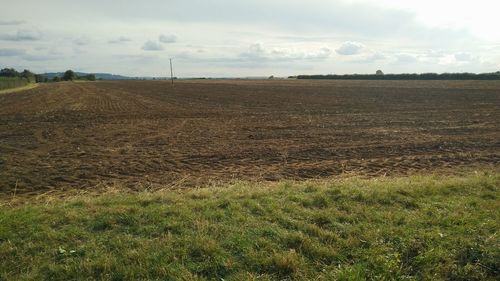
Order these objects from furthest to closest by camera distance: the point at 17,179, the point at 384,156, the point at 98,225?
the point at 384,156
the point at 17,179
the point at 98,225

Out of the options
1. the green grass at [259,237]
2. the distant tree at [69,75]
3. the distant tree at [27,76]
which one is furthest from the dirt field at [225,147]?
the distant tree at [69,75]


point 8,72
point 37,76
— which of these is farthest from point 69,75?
point 8,72

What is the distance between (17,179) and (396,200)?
770 cm

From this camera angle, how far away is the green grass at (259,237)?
→ 419 cm

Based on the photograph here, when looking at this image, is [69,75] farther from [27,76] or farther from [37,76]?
[27,76]

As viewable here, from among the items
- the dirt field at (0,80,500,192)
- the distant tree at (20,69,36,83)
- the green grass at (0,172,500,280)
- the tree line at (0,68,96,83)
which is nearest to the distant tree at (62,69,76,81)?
the tree line at (0,68,96,83)

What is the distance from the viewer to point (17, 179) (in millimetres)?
8562

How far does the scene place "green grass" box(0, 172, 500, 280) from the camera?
419cm

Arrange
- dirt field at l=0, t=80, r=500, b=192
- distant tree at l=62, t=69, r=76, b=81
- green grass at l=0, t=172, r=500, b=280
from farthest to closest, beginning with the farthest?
distant tree at l=62, t=69, r=76, b=81 < dirt field at l=0, t=80, r=500, b=192 < green grass at l=0, t=172, r=500, b=280

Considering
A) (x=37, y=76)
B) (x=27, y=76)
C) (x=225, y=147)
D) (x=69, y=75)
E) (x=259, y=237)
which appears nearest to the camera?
(x=259, y=237)

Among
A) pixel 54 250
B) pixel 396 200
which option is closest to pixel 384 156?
pixel 396 200

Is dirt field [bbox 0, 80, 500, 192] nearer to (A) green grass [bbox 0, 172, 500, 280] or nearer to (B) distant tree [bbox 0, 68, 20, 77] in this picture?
(A) green grass [bbox 0, 172, 500, 280]

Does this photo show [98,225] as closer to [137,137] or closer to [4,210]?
[4,210]

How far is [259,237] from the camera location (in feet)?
16.0
